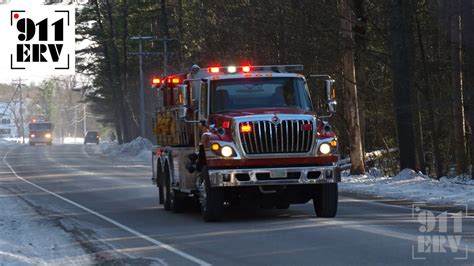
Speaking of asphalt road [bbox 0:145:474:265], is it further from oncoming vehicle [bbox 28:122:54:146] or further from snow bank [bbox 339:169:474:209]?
oncoming vehicle [bbox 28:122:54:146]

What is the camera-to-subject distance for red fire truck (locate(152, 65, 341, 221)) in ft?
49.7

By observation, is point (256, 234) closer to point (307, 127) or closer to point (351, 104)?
point (307, 127)

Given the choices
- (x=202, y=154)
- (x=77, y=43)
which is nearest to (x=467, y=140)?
(x=202, y=154)

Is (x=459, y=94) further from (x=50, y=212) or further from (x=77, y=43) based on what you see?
(x=77, y=43)

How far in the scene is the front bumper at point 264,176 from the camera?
1506 cm

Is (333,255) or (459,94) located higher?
(459,94)

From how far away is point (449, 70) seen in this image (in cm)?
2883

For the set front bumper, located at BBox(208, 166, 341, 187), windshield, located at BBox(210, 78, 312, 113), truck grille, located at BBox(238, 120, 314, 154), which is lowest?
front bumper, located at BBox(208, 166, 341, 187)

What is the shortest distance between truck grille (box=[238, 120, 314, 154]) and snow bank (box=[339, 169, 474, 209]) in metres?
4.67

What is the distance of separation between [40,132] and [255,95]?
3429 inches

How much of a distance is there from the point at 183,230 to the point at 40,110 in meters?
186

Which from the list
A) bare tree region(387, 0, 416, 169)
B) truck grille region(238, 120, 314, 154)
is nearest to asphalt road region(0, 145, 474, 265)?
truck grille region(238, 120, 314, 154)

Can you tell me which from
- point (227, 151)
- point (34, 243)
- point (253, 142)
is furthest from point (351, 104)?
point (34, 243)

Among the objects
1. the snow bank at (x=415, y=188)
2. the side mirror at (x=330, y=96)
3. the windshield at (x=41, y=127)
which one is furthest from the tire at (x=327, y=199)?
the windshield at (x=41, y=127)
